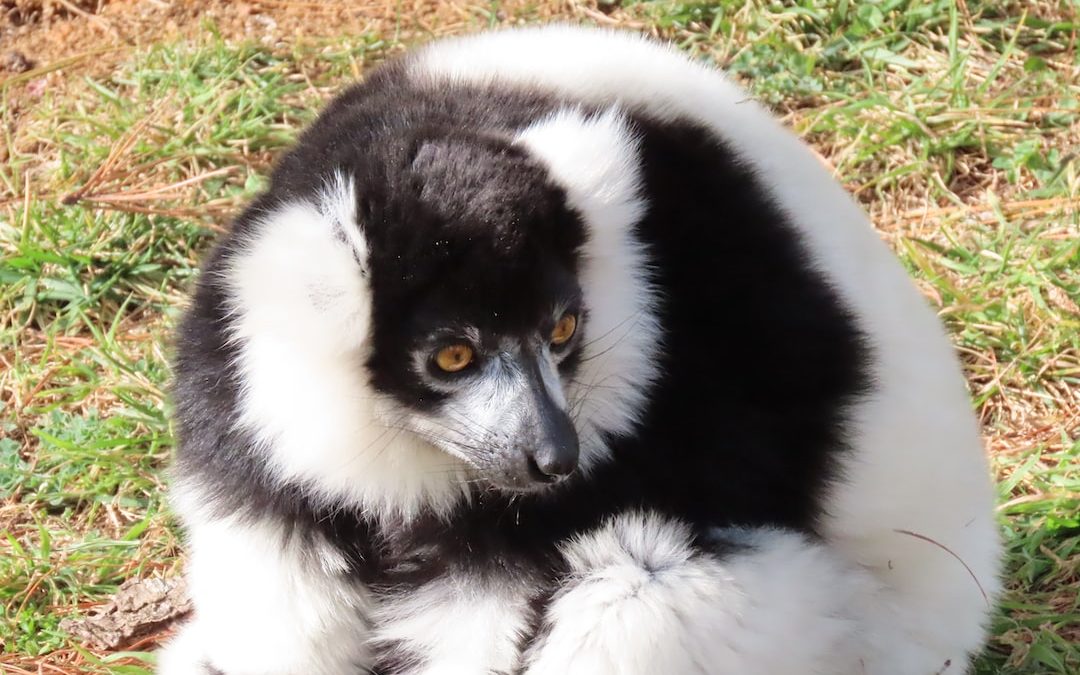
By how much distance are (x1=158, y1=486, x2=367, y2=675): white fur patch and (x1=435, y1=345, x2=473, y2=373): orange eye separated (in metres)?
0.57

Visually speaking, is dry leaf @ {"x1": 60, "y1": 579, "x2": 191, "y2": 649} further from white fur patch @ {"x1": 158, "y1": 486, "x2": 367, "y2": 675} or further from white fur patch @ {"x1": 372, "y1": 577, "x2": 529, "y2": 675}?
white fur patch @ {"x1": 372, "y1": 577, "x2": 529, "y2": 675}

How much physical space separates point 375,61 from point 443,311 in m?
3.32

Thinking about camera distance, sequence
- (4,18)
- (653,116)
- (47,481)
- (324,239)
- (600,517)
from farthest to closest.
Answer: (4,18), (47,481), (653,116), (600,517), (324,239)

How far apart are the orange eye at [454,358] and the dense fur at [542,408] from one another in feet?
0.11

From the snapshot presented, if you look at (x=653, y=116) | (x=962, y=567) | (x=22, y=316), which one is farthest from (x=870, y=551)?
(x=22, y=316)

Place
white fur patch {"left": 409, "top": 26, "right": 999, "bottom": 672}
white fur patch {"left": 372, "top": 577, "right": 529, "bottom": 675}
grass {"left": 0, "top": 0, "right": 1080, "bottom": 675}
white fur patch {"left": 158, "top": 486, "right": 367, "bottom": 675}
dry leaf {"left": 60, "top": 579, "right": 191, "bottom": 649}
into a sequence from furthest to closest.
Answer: grass {"left": 0, "top": 0, "right": 1080, "bottom": 675}
dry leaf {"left": 60, "top": 579, "right": 191, "bottom": 649}
white fur patch {"left": 409, "top": 26, "right": 999, "bottom": 672}
white fur patch {"left": 158, "top": 486, "right": 367, "bottom": 675}
white fur patch {"left": 372, "top": 577, "right": 529, "bottom": 675}

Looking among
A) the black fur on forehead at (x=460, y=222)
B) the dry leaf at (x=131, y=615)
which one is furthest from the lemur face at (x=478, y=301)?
the dry leaf at (x=131, y=615)

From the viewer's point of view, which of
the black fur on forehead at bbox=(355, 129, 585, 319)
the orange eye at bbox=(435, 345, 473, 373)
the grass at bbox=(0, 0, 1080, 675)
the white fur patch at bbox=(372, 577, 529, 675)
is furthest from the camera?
the grass at bbox=(0, 0, 1080, 675)

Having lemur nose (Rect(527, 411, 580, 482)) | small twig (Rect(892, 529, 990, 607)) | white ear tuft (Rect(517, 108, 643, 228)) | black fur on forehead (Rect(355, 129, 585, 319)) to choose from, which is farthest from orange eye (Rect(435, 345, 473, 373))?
small twig (Rect(892, 529, 990, 607))

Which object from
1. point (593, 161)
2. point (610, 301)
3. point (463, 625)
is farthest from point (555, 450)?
point (593, 161)

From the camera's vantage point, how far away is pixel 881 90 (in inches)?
219

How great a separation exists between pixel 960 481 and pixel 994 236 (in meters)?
1.86

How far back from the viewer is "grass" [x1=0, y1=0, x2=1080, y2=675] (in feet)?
13.7

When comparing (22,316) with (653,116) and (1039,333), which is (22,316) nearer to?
(653,116)
